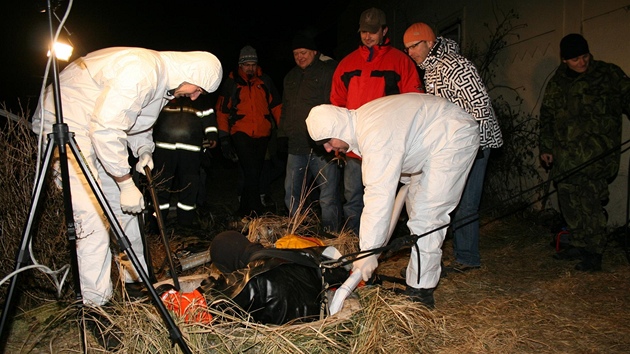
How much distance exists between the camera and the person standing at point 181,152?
5949mm

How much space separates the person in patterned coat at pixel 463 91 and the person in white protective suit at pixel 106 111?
1.86m

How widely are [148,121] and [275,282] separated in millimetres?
1531

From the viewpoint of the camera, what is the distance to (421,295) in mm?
3639

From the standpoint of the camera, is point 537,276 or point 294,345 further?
point 537,276

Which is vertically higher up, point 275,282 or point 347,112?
point 347,112

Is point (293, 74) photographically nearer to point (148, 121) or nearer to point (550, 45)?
point (148, 121)

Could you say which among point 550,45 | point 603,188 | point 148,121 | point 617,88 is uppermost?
point 550,45

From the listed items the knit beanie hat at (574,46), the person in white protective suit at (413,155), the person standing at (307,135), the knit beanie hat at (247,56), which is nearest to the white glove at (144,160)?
the person in white protective suit at (413,155)

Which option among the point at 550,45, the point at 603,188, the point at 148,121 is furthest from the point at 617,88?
the point at 148,121

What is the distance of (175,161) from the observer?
6070 mm

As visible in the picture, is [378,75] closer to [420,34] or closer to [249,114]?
[420,34]

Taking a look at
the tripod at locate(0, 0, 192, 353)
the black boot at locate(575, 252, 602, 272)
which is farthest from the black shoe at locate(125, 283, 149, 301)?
the black boot at locate(575, 252, 602, 272)

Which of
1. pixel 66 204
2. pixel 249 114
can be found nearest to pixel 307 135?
pixel 249 114

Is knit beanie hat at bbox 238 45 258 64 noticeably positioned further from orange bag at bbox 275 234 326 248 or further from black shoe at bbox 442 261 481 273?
black shoe at bbox 442 261 481 273
